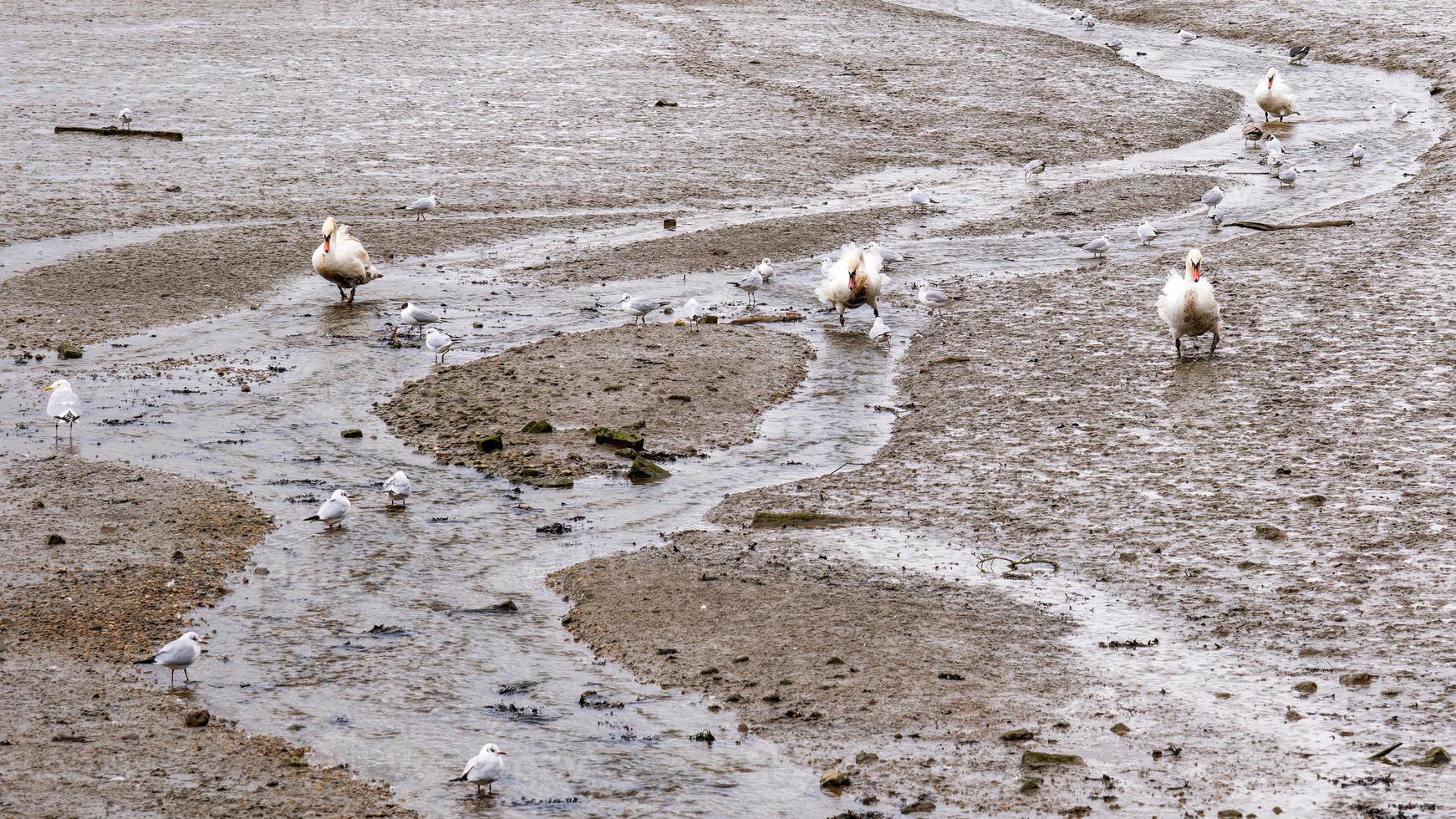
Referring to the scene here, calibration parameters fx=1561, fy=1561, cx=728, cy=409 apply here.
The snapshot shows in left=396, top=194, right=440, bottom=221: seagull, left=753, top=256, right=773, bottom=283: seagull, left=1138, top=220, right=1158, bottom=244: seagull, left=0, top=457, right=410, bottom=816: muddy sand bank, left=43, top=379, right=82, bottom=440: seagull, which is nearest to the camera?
left=0, top=457, right=410, bottom=816: muddy sand bank

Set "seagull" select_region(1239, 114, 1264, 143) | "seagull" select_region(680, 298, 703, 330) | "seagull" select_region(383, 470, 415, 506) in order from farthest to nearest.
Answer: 1. "seagull" select_region(1239, 114, 1264, 143)
2. "seagull" select_region(680, 298, 703, 330)
3. "seagull" select_region(383, 470, 415, 506)

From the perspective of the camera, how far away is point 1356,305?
17.6 metres

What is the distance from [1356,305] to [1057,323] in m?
3.32

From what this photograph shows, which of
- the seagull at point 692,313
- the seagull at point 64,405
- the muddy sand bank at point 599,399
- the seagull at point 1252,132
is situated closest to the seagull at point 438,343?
the muddy sand bank at point 599,399

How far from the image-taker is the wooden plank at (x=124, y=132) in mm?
26391

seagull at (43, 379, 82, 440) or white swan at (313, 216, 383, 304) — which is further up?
white swan at (313, 216, 383, 304)

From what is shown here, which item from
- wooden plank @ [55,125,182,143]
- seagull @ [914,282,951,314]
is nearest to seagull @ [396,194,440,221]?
wooden plank @ [55,125,182,143]

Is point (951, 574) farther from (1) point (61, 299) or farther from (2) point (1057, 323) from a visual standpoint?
(1) point (61, 299)

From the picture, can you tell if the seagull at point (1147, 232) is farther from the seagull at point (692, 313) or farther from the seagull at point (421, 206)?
the seagull at point (421, 206)

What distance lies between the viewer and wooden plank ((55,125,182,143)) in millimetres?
26391

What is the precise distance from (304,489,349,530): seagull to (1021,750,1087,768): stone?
237 inches

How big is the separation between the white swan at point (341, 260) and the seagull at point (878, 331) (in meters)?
6.30

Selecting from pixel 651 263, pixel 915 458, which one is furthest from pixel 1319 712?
pixel 651 263

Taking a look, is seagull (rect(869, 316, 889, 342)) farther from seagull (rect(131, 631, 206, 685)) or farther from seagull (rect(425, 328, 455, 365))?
seagull (rect(131, 631, 206, 685))
